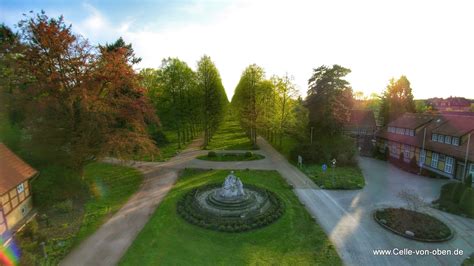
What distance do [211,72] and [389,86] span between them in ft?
96.8

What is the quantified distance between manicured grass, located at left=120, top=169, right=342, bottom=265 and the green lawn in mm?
3413

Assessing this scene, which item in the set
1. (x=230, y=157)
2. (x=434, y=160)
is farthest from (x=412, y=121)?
(x=230, y=157)

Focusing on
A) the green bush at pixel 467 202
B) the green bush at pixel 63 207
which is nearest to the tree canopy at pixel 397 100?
the green bush at pixel 467 202

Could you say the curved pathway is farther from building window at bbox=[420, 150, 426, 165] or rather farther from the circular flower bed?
building window at bbox=[420, 150, 426, 165]

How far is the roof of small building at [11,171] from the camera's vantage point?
46.2ft

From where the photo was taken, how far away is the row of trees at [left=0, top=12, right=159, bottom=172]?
1588cm

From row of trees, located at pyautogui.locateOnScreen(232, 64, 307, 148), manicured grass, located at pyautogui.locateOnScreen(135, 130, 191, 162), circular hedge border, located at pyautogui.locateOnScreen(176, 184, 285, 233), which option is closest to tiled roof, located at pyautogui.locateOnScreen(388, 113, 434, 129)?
row of trees, located at pyautogui.locateOnScreen(232, 64, 307, 148)

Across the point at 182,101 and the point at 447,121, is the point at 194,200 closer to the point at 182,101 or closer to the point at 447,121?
the point at 182,101

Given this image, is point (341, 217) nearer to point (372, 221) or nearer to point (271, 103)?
point (372, 221)

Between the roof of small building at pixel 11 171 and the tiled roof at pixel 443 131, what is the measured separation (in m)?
34.4

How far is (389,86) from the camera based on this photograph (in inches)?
1635

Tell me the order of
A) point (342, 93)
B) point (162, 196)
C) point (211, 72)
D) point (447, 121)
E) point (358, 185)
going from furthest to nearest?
1. point (211, 72)
2. point (342, 93)
3. point (447, 121)
4. point (358, 185)
5. point (162, 196)

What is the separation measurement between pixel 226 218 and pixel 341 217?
7406mm

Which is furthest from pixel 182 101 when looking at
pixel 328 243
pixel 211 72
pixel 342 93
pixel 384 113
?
pixel 384 113
